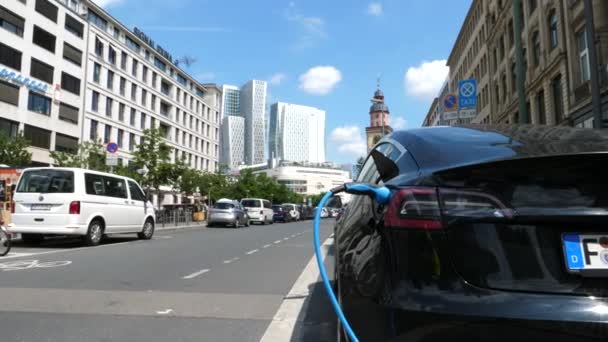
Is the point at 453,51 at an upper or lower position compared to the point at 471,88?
upper

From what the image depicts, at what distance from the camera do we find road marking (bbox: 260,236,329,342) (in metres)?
4.07

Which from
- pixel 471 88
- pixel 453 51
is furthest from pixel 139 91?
A: pixel 471 88

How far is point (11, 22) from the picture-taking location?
40656 mm

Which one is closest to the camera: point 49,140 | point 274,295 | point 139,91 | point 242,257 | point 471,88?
point 274,295

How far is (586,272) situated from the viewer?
1.75 metres

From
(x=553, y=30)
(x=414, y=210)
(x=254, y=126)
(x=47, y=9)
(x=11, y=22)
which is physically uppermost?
(x=254, y=126)

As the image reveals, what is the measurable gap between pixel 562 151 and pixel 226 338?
3.05m

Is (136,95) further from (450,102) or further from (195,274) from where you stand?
(195,274)

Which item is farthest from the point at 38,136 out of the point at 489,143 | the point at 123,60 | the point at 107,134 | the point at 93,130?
the point at 489,143

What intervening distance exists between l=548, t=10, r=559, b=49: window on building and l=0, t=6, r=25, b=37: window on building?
4029 cm

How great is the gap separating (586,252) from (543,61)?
97.1 ft

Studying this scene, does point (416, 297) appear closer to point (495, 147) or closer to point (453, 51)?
point (495, 147)

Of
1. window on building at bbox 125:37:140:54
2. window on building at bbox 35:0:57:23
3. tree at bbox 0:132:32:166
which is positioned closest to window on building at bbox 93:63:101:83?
window on building at bbox 35:0:57:23

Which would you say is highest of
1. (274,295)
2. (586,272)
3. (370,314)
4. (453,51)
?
(453,51)
